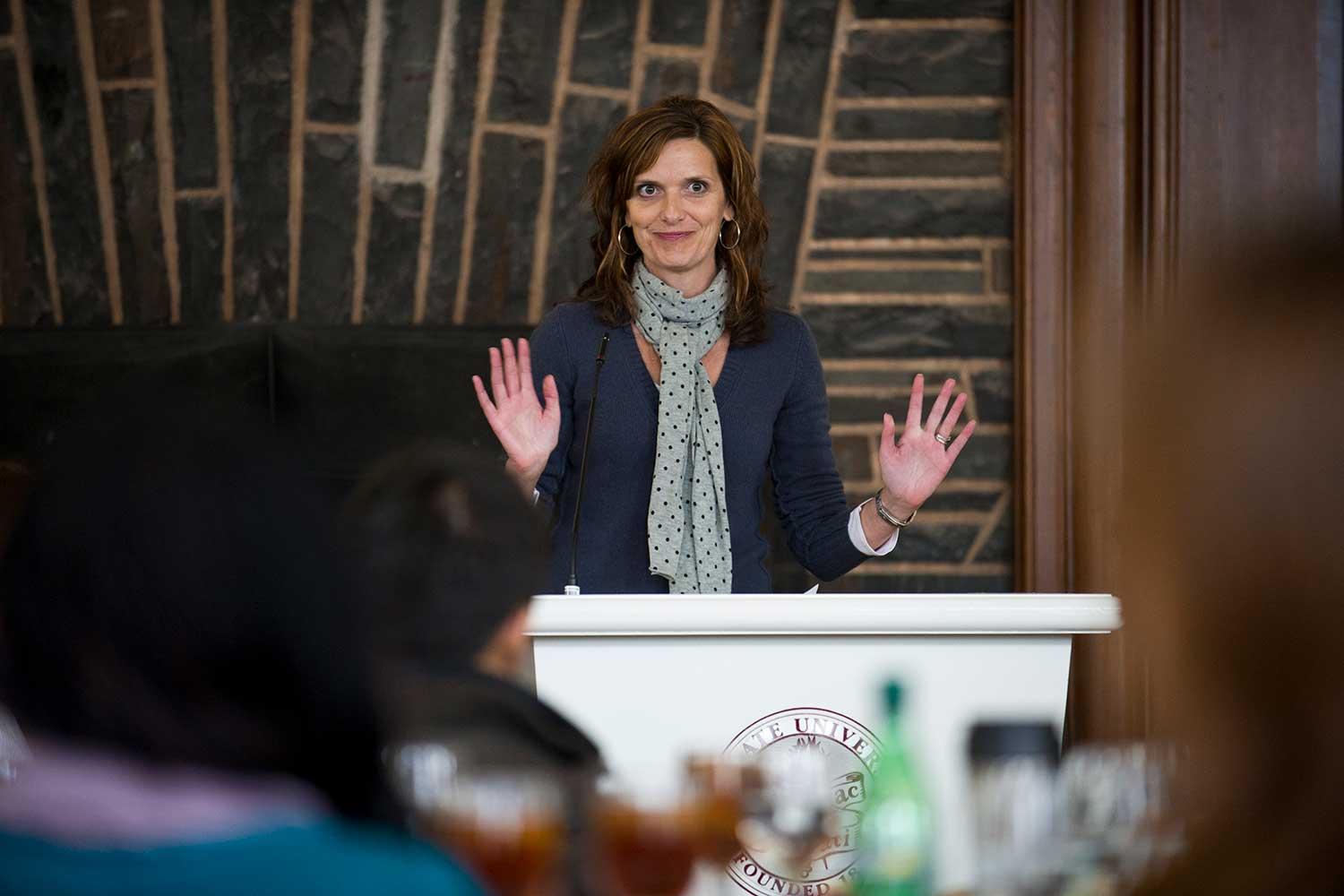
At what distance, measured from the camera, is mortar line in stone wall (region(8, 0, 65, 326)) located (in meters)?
3.22

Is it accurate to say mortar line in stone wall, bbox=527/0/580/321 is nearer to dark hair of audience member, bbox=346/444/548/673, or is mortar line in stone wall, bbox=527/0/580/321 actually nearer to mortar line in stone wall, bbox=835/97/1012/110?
mortar line in stone wall, bbox=835/97/1012/110

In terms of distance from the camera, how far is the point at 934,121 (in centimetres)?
330

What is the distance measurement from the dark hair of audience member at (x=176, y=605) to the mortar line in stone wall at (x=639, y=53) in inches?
107

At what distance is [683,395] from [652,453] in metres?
0.10

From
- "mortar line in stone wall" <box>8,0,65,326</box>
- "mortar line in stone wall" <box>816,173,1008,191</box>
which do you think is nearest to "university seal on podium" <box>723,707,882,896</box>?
"mortar line in stone wall" <box>816,173,1008,191</box>

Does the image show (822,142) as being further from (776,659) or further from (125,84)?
(776,659)

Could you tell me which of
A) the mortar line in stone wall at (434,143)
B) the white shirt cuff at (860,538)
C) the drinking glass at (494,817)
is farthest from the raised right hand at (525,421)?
the drinking glass at (494,817)

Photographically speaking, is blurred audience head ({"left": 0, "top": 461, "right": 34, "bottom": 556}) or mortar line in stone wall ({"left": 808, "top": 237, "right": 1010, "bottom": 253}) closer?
blurred audience head ({"left": 0, "top": 461, "right": 34, "bottom": 556})

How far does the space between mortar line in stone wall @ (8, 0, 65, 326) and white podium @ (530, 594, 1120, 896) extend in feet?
6.35

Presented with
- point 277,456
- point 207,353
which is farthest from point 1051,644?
point 207,353

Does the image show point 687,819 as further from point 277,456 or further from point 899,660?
point 899,660

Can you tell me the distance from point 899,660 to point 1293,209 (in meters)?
1.17

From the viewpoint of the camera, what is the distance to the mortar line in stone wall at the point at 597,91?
327 cm

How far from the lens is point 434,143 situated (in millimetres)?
3281
